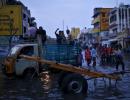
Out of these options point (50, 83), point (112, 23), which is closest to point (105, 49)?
point (50, 83)

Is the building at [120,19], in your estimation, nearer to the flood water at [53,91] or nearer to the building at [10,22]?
the building at [10,22]

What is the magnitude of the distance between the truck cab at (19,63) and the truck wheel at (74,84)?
6.15 m

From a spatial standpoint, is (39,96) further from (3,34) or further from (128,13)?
(128,13)

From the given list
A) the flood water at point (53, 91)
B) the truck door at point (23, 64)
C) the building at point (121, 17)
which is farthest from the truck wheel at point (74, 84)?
the building at point (121, 17)

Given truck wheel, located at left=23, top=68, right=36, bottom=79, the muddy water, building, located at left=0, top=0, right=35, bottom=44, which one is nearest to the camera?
the muddy water

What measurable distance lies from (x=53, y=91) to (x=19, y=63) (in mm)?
5494

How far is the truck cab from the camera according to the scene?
22547mm

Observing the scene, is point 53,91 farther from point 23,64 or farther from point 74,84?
point 23,64

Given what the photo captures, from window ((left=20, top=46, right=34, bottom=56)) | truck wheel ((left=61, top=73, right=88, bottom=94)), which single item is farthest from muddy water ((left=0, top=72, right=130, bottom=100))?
window ((left=20, top=46, right=34, bottom=56))

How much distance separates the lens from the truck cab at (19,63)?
22.5 metres

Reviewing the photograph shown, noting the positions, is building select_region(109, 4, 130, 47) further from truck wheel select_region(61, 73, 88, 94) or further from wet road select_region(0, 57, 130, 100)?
truck wheel select_region(61, 73, 88, 94)

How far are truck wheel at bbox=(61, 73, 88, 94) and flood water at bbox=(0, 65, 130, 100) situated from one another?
0.28 meters

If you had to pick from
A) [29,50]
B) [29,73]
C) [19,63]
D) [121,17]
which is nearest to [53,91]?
[19,63]

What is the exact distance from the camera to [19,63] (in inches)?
889
